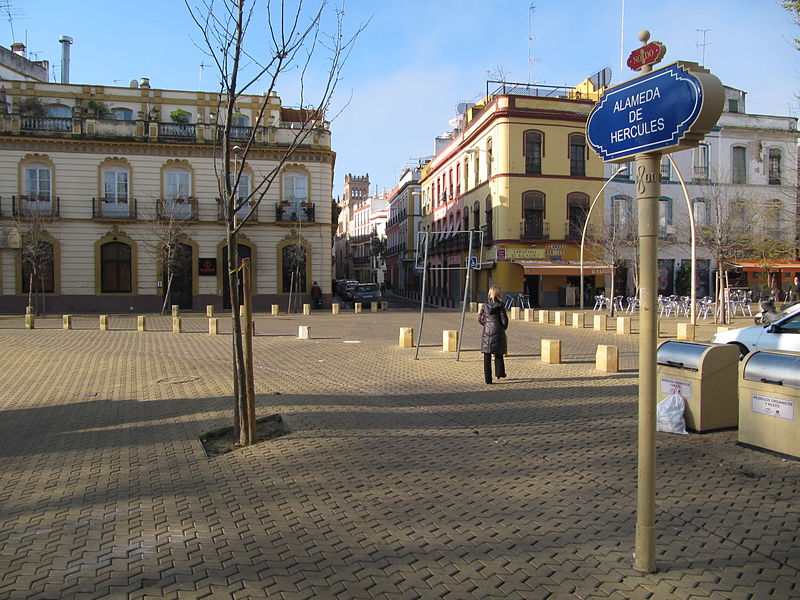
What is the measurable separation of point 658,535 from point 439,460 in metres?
2.34

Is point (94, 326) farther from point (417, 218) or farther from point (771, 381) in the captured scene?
point (417, 218)

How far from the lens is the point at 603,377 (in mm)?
11391

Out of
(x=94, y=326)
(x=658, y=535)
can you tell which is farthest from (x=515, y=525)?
(x=94, y=326)

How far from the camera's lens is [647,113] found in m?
3.70

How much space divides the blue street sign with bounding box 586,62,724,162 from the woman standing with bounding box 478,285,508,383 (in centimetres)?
636

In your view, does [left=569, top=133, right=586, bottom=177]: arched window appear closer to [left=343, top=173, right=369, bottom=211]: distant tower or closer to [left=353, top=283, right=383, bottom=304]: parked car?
[left=353, top=283, right=383, bottom=304]: parked car

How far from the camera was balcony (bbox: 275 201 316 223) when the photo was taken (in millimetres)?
34625

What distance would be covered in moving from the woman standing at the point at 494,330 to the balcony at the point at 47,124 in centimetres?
2975

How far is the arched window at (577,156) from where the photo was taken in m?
37.7

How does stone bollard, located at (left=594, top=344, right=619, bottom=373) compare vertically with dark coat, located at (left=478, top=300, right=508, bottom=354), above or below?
below

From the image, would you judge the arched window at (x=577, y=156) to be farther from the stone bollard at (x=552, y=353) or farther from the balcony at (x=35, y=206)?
the balcony at (x=35, y=206)

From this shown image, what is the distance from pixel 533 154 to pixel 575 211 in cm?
424

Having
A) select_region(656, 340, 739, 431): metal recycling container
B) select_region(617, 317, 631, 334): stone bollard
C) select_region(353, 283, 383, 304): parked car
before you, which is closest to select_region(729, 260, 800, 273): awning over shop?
select_region(617, 317, 631, 334): stone bollard

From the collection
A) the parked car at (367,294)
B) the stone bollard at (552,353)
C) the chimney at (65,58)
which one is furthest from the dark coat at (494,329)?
the chimney at (65,58)
